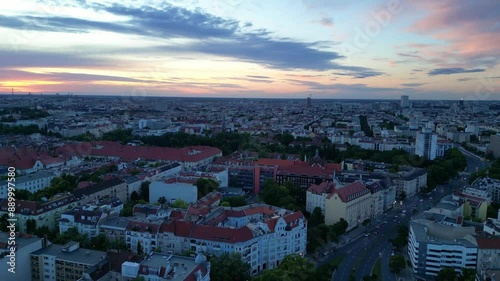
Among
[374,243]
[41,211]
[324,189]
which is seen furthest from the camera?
[324,189]

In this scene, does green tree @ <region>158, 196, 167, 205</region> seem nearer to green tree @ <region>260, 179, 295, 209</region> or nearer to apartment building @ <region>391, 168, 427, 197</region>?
green tree @ <region>260, 179, 295, 209</region>

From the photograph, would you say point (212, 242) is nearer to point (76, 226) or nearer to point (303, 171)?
point (76, 226)

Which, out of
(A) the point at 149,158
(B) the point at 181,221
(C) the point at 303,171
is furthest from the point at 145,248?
(A) the point at 149,158

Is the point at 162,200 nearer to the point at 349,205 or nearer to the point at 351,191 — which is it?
the point at 349,205

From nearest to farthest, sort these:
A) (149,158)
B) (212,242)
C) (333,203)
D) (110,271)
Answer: (110,271) → (212,242) → (333,203) → (149,158)

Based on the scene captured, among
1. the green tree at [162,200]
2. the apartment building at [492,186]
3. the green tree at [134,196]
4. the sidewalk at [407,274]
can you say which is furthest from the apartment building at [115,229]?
the apartment building at [492,186]

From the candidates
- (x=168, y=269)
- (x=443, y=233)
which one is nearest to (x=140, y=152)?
(x=168, y=269)
